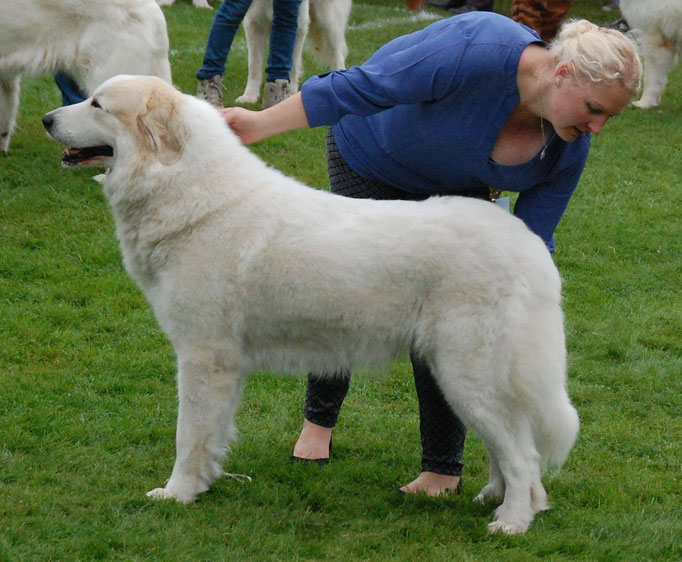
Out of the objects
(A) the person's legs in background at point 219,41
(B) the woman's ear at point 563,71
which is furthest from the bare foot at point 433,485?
(A) the person's legs in background at point 219,41

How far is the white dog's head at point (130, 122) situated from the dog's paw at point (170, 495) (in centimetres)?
119

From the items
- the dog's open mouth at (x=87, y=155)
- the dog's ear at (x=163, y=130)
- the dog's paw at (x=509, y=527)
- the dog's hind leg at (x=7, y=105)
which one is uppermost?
the dog's ear at (x=163, y=130)

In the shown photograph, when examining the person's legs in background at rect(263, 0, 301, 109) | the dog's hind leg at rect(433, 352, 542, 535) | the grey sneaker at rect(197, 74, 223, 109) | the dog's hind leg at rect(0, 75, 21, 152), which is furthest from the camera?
the person's legs in background at rect(263, 0, 301, 109)

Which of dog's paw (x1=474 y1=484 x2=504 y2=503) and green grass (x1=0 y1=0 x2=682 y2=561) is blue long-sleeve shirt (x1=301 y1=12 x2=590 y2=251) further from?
green grass (x1=0 y1=0 x2=682 y2=561)

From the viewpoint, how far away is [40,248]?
233 inches

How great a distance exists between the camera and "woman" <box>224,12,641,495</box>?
298 cm

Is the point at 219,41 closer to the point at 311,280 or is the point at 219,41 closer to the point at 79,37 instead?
the point at 79,37

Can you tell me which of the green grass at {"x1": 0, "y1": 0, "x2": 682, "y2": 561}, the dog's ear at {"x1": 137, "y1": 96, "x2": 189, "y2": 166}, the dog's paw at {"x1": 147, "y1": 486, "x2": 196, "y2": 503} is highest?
the dog's ear at {"x1": 137, "y1": 96, "x2": 189, "y2": 166}

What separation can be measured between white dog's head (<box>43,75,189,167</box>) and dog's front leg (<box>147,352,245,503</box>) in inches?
29.2

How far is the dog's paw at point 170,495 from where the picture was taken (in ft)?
11.1

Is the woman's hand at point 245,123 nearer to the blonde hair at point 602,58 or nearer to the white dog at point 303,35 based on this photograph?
the blonde hair at point 602,58

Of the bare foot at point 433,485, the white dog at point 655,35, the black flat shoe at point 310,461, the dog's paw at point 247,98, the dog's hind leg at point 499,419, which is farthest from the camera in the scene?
the white dog at point 655,35

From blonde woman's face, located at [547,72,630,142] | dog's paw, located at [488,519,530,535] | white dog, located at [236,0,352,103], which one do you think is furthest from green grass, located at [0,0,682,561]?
white dog, located at [236,0,352,103]

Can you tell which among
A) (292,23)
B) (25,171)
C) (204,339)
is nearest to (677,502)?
(204,339)
